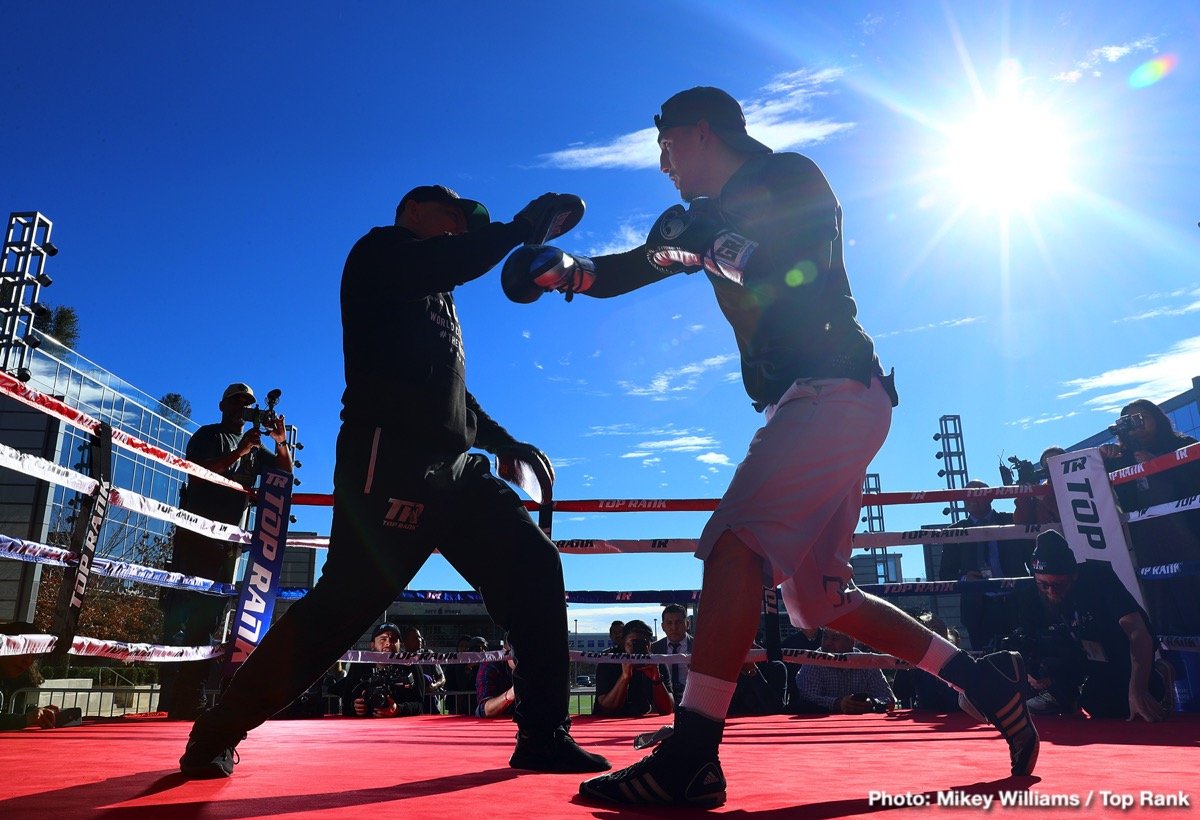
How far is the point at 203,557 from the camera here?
480 centimetres

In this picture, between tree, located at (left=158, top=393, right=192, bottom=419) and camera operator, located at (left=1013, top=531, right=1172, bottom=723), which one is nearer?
camera operator, located at (left=1013, top=531, right=1172, bottom=723)

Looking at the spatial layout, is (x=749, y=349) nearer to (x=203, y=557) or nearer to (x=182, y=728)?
(x=182, y=728)

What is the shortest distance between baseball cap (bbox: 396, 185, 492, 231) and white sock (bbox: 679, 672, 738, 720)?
5.23 feet

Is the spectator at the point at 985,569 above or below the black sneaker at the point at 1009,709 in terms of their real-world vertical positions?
above

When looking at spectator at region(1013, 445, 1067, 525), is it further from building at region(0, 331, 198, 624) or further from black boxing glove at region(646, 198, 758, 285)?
building at region(0, 331, 198, 624)

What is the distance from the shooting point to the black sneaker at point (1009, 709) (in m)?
1.98

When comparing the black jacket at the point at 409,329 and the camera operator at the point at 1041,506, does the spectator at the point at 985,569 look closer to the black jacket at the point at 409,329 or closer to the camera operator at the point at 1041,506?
the camera operator at the point at 1041,506

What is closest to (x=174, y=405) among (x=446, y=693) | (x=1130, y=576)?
(x=446, y=693)

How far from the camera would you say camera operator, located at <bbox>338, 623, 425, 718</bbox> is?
21.4 ft

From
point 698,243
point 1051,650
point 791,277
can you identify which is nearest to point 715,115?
point 698,243

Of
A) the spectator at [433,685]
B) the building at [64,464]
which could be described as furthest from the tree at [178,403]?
the spectator at [433,685]

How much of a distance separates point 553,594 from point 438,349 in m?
0.79

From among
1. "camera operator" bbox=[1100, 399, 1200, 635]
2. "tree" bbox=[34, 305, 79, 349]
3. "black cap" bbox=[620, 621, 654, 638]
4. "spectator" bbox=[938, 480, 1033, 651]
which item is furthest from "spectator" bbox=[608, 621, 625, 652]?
"tree" bbox=[34, 305, 79, 349]

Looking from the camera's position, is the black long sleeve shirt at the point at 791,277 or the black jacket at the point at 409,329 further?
the black jacket at the point at 409,329
